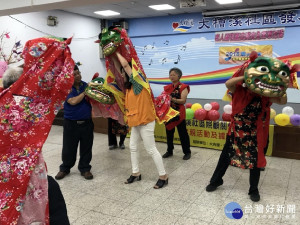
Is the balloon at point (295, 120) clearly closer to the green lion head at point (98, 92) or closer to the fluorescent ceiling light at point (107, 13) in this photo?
the green lion head at point (98, 92)

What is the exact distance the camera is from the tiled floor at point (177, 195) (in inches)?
93.7

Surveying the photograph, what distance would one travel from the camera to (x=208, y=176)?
327 cm

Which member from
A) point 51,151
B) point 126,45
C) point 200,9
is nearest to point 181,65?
point 200,9

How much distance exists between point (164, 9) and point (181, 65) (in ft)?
5.26

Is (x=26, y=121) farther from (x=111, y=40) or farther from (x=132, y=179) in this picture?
(x=132, y=179)

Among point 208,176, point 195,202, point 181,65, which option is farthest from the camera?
point 181,65

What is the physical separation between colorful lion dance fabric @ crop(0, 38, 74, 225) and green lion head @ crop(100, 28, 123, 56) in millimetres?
1418

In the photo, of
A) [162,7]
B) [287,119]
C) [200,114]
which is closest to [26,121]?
[200,114]

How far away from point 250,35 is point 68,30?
15.3ft

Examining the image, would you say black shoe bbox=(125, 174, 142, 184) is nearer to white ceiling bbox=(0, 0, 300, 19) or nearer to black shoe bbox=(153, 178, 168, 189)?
black shoe bbox=(153, 178, 168, 189)

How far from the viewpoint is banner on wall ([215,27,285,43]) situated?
6.53m

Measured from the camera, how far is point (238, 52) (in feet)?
23.0

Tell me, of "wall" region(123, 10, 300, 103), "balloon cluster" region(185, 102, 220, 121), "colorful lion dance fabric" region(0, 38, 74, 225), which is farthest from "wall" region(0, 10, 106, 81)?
"colorful lion dance fabric" region(0, 38, 74, 225)

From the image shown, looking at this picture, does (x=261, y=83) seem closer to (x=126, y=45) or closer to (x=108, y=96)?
(x=126, y=45)
